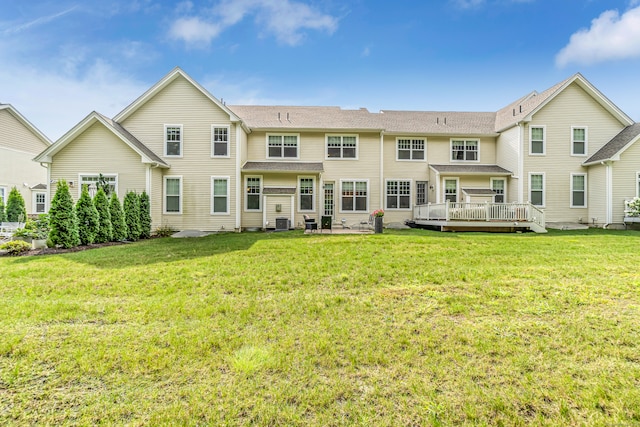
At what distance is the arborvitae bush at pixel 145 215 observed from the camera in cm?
1471

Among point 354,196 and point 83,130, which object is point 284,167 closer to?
point 354,196

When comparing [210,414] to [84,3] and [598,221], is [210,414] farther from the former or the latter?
[598,221]

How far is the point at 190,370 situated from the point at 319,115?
1885cm

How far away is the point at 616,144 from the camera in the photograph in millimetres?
17344

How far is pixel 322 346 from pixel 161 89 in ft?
56.6

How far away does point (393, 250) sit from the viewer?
9328mm

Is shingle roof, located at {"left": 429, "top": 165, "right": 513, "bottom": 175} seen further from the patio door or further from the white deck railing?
the patio door

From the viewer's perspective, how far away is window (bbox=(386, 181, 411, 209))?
1934 cm

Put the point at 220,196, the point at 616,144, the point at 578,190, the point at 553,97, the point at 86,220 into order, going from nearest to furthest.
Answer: the point at 86,220 < the point at 220,196 < the point at 616,144 < the point at 553,97 < the point at 578,190

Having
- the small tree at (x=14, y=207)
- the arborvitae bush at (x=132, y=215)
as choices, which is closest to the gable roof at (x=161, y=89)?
the arborvitae bush at (x=132, y=215)

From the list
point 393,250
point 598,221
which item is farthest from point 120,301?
point 598,221

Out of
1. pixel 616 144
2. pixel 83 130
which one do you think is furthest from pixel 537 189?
pixel 83 130

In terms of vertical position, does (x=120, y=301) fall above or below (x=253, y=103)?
below

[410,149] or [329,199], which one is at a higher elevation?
[410,149]
